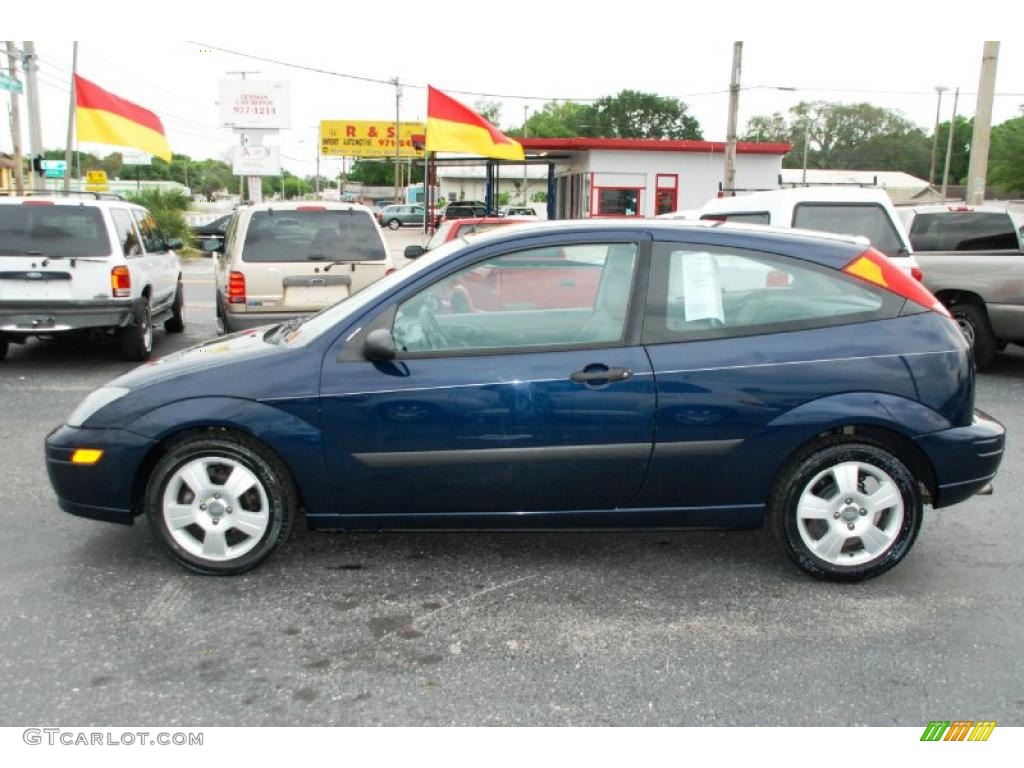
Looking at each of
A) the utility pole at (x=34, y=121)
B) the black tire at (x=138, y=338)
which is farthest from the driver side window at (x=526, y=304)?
the utility pole at (x=34, y=121)

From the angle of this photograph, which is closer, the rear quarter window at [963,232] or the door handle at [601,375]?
the door handle at [601,375]

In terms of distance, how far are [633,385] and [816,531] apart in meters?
1.07

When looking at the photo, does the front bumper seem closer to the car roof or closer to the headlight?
the headlight

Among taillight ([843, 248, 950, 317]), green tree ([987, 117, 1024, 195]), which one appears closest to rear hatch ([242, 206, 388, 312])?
taillight ([843, 248, 950, 317])

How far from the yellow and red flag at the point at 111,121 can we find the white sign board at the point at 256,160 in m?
11.5

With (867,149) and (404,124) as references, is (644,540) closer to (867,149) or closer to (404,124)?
(404,124)

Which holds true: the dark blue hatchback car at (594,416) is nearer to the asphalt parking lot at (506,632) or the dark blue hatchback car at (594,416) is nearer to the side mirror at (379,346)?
the side mirror at (379,346)

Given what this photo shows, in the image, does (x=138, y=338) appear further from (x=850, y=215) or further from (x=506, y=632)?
(x=850, y=215)

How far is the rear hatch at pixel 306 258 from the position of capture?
8359 millimetres

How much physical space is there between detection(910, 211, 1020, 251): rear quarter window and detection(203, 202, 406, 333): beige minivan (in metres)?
5.85

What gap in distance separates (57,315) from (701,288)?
6961mm

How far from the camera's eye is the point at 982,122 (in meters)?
15.4

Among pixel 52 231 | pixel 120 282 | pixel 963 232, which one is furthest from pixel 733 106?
pixel 52 231

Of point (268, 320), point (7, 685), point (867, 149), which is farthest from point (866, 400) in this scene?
point (867, 149)
